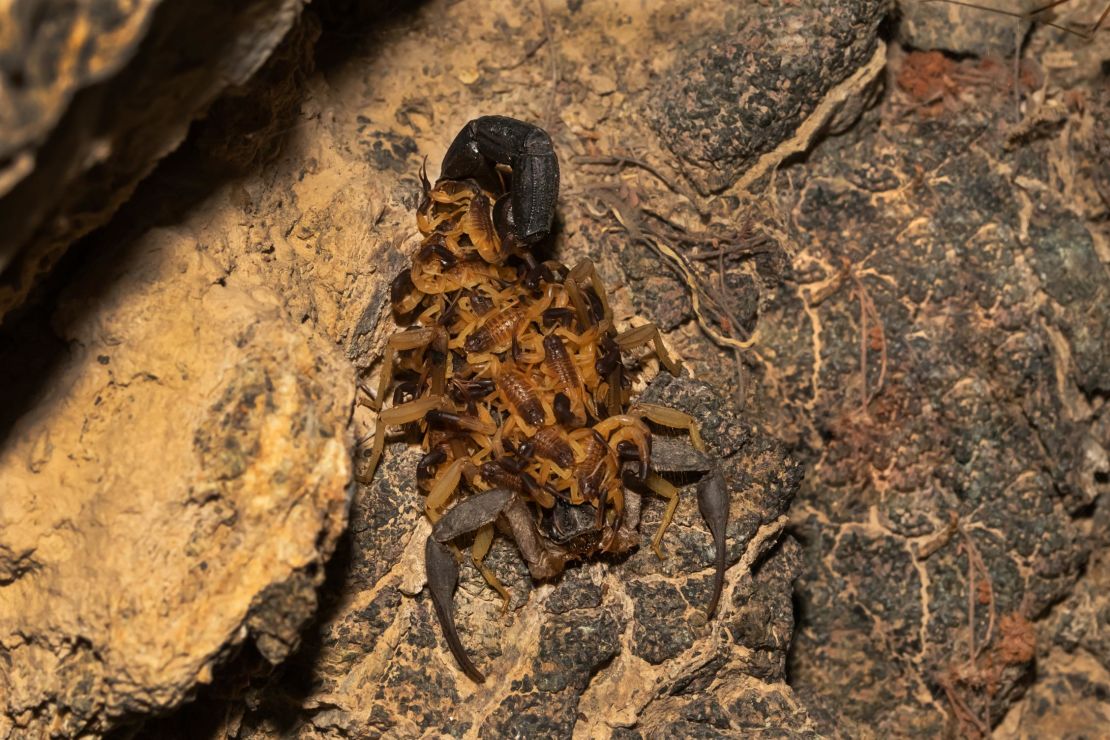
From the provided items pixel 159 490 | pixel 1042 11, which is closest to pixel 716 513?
pixel 159 490

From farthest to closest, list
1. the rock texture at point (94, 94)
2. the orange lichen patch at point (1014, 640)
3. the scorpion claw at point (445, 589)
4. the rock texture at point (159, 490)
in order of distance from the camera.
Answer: the orange lichen patch at point (1014, 640) < the scorpion claw at point (445, 589) < the rock texture at point (159, 490) < the rock texture at point (94, 94)

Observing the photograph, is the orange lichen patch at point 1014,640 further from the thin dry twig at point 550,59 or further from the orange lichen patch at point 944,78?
the thin dry twig at point 550,59

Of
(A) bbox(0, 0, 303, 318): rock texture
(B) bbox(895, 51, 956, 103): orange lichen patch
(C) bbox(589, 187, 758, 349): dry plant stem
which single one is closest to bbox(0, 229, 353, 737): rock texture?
(A) bbox(0, 0, 303, 318): rock texture

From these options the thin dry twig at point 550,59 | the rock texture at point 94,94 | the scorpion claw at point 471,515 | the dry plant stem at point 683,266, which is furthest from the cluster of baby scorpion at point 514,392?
the rock texture at point 94,94

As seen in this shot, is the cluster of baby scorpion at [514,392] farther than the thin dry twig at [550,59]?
No

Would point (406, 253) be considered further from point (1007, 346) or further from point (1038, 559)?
point (1038, 559)

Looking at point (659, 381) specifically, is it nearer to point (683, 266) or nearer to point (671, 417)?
point (671, 417)

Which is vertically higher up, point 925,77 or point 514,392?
point 514,392
